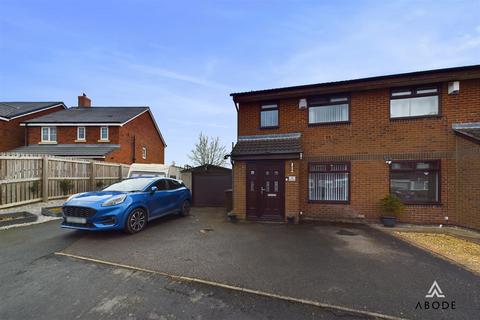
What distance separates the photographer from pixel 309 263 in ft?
14.8

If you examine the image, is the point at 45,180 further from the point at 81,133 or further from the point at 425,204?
the point at 425,204

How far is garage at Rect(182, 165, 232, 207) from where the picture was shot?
12.3 m

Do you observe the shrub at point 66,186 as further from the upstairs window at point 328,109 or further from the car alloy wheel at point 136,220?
the upstairs window at point 328,109

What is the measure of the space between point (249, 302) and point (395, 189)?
289 inches

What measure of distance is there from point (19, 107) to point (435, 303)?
33897 mm

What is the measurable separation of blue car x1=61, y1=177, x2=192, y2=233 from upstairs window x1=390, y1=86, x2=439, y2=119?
849cm

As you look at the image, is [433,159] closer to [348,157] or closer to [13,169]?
[348,157]

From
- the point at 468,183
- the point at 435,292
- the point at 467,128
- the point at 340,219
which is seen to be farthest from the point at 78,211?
the point at 467,128

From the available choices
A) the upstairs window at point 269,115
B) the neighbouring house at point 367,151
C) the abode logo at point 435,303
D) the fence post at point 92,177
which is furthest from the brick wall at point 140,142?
the abode logo at point 435,303

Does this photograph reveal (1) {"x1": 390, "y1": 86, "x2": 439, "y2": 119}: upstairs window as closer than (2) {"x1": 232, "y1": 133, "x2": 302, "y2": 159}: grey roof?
Yes

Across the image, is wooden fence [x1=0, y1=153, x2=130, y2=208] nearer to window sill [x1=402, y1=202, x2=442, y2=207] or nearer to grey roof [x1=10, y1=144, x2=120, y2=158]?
grey roof [x1=10, y1=144, x2=120, y2=158]

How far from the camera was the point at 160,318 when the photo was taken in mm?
2787

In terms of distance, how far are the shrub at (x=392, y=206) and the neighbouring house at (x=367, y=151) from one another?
29cm

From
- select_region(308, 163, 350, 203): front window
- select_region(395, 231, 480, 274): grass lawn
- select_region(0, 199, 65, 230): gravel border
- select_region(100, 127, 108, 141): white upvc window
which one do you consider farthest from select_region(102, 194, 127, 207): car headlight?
select_region(100, 127, 108, 141): white upvc window
